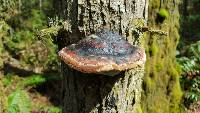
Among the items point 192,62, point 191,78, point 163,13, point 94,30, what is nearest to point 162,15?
point 163,13

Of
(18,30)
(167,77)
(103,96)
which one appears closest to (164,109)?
(167,77)

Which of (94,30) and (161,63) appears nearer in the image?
(94,30)

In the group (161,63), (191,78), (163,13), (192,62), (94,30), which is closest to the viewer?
(94,30)

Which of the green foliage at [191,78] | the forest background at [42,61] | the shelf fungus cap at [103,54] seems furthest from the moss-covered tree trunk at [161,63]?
the shelf fungus cap at [103,54]

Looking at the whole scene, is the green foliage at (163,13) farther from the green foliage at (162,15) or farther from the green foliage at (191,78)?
the green foliage at (191,78)

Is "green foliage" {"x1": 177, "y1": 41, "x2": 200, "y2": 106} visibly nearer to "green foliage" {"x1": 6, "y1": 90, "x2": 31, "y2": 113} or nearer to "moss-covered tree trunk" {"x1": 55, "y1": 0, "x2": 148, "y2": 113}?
"green foliage" {"x1": 6, "y1": 90, "x2": 31, "y2": 113}

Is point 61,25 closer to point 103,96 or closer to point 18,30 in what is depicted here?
point 103,96

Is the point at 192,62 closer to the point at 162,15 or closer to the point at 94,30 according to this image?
the point at 162,15
